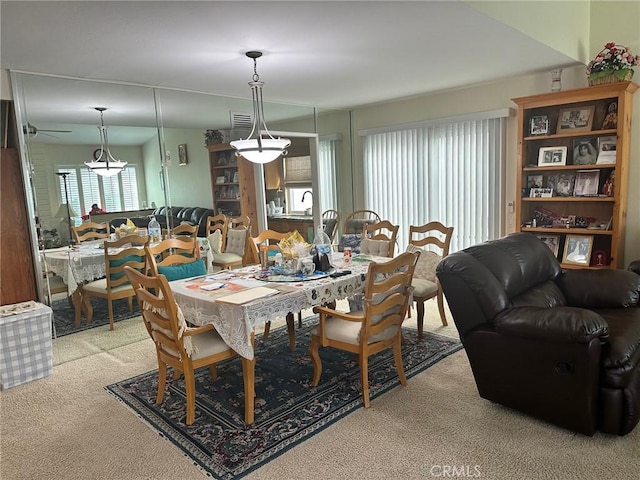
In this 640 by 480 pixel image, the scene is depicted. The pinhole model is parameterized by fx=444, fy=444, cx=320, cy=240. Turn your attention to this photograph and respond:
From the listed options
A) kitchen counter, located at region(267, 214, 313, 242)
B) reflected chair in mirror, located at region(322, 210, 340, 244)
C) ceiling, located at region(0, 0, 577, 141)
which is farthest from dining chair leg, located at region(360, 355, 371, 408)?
kitchen counter, located at region(267, 214, 313, 242)

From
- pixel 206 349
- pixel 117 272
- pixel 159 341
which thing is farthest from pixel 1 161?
pixel 206 349

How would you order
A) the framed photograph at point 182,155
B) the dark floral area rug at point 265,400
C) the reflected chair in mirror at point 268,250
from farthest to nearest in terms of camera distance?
the framed photograph at point 182,155 < the reflected chair in mirror at point 268,250 < the dark floral area rug at point 265,400

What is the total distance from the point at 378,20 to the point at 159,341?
2359 millimetres

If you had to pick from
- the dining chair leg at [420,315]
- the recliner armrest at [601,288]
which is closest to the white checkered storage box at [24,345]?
the dining chair leg at [420,315]

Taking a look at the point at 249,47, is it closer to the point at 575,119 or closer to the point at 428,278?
the point at 428,278

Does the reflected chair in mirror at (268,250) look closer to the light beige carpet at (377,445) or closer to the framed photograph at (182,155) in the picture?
the light beige carpet at (377,445)

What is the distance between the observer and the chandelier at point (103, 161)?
4.09 metres

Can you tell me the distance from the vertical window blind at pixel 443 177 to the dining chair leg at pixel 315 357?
305cm

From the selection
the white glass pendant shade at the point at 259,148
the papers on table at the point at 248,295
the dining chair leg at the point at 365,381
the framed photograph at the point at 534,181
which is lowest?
the dining chair leg at the point at 365,381

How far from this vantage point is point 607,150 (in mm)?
4078

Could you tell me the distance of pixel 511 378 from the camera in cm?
247

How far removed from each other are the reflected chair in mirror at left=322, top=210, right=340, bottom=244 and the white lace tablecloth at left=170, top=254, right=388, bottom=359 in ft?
11.1

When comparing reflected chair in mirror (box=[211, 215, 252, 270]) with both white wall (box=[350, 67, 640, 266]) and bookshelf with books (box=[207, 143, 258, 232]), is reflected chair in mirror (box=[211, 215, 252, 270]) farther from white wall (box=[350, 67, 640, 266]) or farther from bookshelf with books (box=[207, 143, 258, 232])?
white wall (box=[350, 67, 640, 266])

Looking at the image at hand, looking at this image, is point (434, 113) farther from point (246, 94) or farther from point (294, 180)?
point (294, 180)
